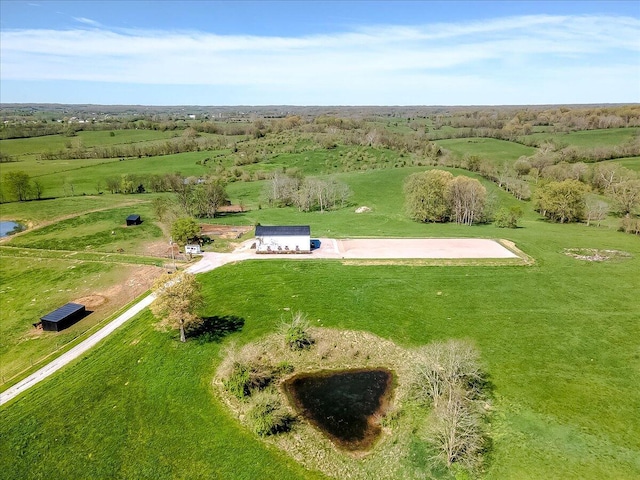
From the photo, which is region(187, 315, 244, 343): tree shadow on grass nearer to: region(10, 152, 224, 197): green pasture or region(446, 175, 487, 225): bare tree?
region(446, 175, 487, 225): bare tree

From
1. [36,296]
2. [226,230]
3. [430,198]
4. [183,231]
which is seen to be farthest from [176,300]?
[430,198]

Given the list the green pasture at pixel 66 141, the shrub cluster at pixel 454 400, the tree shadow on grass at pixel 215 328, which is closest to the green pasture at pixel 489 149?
the tree shadow on grass at pixel 215 328

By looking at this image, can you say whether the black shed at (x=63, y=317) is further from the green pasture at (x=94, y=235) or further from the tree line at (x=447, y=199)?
the tree line at (x=447, y=199)

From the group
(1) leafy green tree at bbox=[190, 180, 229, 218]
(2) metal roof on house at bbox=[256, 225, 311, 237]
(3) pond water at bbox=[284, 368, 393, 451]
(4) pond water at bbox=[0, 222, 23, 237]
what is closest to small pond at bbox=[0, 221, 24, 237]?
(4) pond water at bbox=[0, 222, 23, 237]

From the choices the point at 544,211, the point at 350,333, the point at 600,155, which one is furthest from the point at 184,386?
the point at 600,155

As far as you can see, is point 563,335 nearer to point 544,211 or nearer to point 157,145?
point 544,211

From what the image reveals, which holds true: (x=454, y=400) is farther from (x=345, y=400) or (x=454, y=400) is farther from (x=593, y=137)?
(x=593, y=137)
